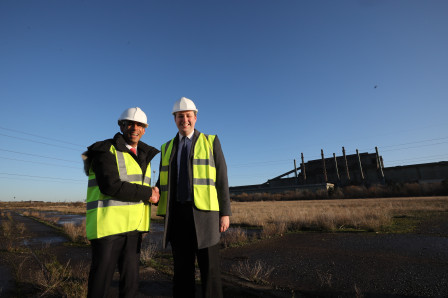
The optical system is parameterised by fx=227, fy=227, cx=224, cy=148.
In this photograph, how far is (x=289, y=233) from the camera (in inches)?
302

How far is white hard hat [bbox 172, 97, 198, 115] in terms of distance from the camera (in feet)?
8.24

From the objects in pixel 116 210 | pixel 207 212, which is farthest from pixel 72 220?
pixel 207 212

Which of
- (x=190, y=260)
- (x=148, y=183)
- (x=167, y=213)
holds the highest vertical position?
(x=148, y=183)

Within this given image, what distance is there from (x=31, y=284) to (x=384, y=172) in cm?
4451

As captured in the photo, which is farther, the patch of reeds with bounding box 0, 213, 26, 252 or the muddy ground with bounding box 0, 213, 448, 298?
the patch of reeds with bounding box 0, 213, 26, 252

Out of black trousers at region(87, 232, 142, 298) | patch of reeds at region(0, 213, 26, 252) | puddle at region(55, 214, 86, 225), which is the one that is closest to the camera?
black trousers at region(87, 232, 142, 298)

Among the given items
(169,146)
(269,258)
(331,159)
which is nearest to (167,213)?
(169,146)

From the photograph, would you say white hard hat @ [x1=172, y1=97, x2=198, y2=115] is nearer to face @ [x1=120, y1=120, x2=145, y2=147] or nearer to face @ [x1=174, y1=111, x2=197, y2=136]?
face @ [x1=174, y1=111, x2=197, y2=136]

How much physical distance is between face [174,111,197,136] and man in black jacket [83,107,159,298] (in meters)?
0.38

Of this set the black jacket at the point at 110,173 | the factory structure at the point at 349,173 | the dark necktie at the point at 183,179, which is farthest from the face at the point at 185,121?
the factory structure at the point at 349,173

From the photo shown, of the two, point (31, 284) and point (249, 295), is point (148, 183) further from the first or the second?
point (31, 284)

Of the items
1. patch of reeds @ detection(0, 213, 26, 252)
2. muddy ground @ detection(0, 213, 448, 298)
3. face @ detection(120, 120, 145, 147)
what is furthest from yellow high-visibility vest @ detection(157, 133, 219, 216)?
patch of reeds @ detection(0, 213, 26, 252)

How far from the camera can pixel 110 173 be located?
6.74 feet

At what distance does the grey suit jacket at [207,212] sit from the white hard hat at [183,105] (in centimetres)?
26
